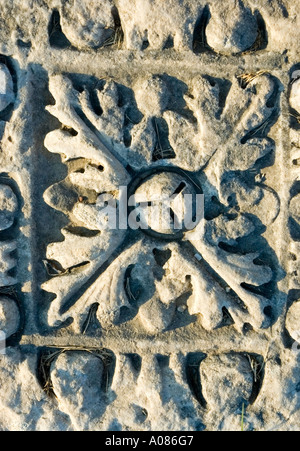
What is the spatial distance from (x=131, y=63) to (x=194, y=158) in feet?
2.37

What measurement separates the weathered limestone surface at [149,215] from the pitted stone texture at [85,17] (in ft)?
0.04

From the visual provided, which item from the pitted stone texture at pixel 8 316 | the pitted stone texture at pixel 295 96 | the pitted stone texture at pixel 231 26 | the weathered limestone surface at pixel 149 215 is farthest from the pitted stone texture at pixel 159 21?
the pitted stone texture at pixel 8 316

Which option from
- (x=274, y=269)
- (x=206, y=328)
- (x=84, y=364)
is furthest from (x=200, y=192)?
(x=84, y=364)

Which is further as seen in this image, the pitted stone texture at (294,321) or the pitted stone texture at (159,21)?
the pitted stone texture at (294,321)

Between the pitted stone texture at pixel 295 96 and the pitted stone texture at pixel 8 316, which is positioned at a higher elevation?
the pitted stone texture at pixel 295 96

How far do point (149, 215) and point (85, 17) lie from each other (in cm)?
128

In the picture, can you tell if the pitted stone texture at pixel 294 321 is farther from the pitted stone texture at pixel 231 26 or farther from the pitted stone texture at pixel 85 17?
the pitted stone texture at pixel 85 17

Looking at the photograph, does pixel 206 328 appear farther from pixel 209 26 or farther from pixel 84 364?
pixel 209 26

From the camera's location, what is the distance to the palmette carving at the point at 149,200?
262 centimetres

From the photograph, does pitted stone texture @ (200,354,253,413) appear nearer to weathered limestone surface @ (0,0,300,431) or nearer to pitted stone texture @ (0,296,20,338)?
weathered limestone surface @ (0,0,300,431)

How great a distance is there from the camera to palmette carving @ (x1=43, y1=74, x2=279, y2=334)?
8.61ft

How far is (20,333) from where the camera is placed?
2.79 m

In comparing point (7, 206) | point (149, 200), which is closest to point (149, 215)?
point (149, 200)

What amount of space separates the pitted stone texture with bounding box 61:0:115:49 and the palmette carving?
12.5 inches
